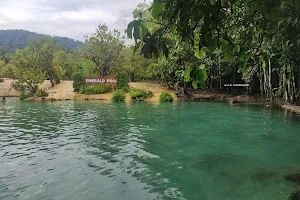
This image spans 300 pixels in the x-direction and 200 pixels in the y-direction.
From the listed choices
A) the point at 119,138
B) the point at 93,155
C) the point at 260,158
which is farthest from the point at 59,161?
the point at 260,158

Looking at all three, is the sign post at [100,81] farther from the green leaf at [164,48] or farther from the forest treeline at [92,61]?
the green leaf at [164,48]

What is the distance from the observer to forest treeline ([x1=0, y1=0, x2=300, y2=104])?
6.66ft

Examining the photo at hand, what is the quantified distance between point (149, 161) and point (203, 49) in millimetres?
4990

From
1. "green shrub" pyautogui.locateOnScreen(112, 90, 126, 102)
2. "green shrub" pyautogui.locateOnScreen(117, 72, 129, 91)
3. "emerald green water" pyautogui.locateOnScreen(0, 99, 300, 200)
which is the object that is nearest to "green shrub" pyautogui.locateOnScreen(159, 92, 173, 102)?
"green shrub" pyautogui.locateOnScreen(112, 90, 126, 102)

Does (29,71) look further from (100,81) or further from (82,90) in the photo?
(100,81)

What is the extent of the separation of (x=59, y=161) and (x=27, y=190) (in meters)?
1.87

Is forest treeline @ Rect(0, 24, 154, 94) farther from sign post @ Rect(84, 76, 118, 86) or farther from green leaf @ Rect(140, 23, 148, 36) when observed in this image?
green leaf @ Rect(140, 23, 148, 36)

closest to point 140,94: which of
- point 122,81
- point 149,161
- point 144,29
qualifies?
point 122,81

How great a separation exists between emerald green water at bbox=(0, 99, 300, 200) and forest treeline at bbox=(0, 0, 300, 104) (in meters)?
2.42

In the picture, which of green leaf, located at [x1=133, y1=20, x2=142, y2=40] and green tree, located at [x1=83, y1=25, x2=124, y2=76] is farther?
green tree, located at [x1=83, y1=25, x2=124, y2=76]

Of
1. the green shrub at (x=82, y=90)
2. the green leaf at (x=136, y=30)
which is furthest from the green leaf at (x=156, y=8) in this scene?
the green shrub at (x=82, y=90)

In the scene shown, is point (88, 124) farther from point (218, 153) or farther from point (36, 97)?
point (36, 97)

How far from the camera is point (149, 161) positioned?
22.9ft

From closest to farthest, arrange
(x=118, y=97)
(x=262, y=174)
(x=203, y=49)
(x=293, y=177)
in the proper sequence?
(x=203, y=49) → (x=293, y=177) → (x=262, y=174) → (x=118, y=97)
